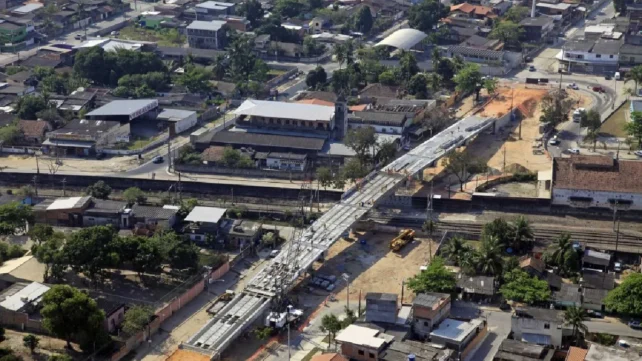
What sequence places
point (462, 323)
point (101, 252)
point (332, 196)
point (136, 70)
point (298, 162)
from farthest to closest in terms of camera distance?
point (136, 70)
point (298, 162)
point (332, 196)
point (101, 252)
point (462, 323)

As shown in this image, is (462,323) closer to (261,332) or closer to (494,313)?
(494,313)

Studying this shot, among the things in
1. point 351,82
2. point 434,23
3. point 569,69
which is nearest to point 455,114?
point 351,82

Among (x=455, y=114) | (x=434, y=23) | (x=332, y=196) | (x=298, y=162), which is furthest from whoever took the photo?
(x=434, y=23)

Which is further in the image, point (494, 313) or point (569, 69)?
point (569, 69)

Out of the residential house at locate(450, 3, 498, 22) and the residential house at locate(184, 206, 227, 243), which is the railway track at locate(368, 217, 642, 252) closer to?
the residential house at locate(184, 206, 227, 243)

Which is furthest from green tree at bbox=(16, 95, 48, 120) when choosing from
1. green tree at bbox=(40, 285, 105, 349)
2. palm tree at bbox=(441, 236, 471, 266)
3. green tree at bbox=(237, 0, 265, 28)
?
palm tree at bbox=(441, 236, 471, 266)

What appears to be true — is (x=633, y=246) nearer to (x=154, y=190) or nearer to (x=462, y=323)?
(x=462, y=323)
